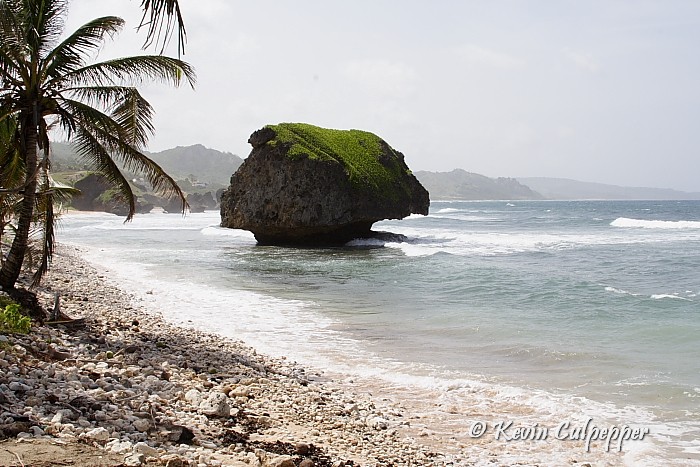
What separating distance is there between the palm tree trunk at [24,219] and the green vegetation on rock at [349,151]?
72.2ft

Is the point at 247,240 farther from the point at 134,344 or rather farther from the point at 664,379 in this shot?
the point at 664,379

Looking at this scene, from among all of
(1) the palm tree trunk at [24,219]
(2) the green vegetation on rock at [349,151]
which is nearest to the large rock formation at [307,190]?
(2) the green vegetation on rock at [349,151]

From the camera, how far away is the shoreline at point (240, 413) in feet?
16.9

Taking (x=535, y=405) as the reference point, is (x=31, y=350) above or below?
above

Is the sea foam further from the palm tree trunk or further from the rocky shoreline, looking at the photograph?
the palm tree trunk

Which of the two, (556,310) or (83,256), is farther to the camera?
(83,256)

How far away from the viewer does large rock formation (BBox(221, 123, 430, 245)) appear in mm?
30938

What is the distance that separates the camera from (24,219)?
9.49m

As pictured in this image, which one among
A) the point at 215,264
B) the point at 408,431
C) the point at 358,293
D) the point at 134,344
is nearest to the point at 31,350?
the point at 134,344

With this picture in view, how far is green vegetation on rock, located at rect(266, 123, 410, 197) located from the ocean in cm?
637

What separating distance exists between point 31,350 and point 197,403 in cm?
222

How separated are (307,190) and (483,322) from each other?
19.2m

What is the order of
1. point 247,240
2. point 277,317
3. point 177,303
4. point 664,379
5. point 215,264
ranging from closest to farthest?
point 664,379 < point 277,317 < point 177,303 < point 215,264 < point 247,240

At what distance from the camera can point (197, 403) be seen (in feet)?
21.6
